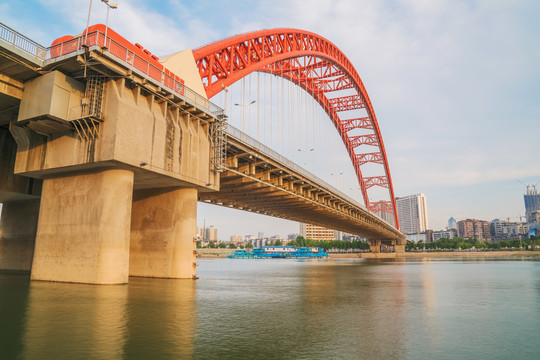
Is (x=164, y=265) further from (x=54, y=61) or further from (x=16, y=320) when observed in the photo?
(x=16, y=320)

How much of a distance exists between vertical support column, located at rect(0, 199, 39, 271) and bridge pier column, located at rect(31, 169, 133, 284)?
1073cm

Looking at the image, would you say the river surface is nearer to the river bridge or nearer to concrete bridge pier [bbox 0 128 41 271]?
the river bridge

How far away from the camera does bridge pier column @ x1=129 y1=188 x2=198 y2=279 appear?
93.7 ft

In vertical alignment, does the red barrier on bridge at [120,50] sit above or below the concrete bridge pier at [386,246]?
above

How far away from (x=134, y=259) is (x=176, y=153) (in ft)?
31.8

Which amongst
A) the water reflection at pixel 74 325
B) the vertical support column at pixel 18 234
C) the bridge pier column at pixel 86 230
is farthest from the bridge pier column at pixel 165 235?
the vertical support column at pixel 18 234

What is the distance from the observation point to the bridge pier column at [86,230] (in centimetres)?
2219

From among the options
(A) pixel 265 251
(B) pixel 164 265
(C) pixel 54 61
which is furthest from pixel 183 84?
(A) pixel 265 251

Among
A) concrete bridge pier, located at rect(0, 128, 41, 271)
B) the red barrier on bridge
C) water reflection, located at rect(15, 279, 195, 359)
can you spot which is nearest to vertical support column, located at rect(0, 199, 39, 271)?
concrete bridge pier, located at rect(0, 128, 41, 271)

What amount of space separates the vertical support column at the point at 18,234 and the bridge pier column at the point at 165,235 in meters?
10.6

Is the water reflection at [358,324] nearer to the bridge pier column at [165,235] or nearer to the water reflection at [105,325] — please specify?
the water reflection at [105,325]

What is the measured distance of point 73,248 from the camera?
2306 cm

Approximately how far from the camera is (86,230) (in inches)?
893

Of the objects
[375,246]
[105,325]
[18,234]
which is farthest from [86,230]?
[375,246]
